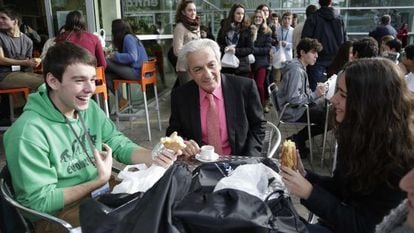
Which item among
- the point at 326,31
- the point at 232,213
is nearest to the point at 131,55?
the point at 326,31

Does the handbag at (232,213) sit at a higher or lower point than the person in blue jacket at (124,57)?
lower

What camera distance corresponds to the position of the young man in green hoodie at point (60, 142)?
1.55 m

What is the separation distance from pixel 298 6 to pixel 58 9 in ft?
25.2

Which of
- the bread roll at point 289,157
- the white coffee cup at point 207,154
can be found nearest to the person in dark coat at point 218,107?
the white coffee cup at point 207,154

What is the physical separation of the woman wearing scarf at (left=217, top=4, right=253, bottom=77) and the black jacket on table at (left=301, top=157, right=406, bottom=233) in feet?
13.6

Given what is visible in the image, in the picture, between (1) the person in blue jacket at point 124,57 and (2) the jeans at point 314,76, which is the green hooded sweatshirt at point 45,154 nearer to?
(1) the person in blue jacket at point 124,57

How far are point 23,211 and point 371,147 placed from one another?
142 cm

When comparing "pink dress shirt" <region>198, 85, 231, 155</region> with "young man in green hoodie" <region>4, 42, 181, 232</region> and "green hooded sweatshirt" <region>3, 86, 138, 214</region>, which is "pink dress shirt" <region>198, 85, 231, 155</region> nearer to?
"young man in green hoodie" <region>4, 42, 181, 232</region>

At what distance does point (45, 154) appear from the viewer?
1630 mm

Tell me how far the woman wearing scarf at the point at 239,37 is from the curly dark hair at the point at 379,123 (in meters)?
4.15

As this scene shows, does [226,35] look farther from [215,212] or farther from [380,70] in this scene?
[215,212]

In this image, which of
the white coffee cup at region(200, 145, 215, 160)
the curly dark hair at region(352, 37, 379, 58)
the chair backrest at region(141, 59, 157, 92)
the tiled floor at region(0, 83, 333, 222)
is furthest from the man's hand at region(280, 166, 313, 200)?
the chair backrest at region(141, 59, 157, 92)

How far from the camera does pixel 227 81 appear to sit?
2496mm

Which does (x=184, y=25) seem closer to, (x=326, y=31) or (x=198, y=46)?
(x=326, y=31)
